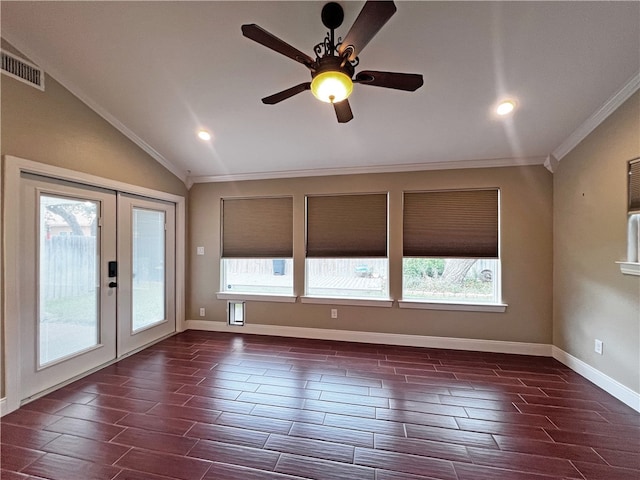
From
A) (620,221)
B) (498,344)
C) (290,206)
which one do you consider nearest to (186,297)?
(290,206)

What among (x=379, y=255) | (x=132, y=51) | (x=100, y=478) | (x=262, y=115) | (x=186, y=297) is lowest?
(x=100, y=478)

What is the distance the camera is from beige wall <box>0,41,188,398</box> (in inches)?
92.4

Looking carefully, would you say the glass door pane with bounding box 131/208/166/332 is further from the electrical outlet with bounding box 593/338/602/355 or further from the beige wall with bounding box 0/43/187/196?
the electrical outlet with bounding box 593/338/602/355

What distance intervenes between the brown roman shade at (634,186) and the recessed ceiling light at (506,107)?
3.53 ft

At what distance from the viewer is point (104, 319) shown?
3.23 meters

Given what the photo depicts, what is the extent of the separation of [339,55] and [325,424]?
2570mm

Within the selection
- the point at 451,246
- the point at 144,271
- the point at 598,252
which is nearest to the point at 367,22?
the point at 451,246

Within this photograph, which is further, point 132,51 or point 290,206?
point 290,206

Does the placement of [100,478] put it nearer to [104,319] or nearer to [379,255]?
[104,319]

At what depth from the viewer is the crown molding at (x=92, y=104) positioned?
242 centimetres

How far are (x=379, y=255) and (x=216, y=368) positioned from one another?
247 cm

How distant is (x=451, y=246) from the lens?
3.76 m

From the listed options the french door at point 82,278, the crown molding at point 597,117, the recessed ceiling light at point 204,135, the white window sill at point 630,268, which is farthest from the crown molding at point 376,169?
the white window sill at point 630,268

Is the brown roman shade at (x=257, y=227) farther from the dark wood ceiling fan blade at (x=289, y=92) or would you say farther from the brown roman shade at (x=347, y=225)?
the dark wood ceiling fan blade at (x=289, y=92)
